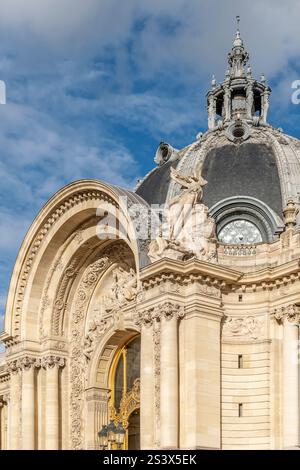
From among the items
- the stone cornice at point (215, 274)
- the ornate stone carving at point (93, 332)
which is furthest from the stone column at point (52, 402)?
the stone cornice at point (215, 274)

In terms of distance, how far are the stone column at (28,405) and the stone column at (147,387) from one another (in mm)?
7906

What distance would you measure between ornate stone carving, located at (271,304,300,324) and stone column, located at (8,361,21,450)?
11773mm

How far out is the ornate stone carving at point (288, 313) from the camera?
2478 cm

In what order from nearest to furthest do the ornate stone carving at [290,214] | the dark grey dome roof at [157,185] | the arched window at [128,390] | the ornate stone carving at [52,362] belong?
the ornate stone carving at [290,214] → the arched window at [128,390] → the dark grey dome roof at [157,185] → the ornate stone carving at [52,362]

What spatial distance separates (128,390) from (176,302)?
20.8ft

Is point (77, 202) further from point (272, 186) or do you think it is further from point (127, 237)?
point (272, 186)

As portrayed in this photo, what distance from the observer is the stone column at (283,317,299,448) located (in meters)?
23.9

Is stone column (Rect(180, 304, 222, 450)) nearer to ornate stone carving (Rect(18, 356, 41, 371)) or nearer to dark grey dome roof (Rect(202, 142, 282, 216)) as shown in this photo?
dark grey dome roof (Rect(202, 142, 282, 216))

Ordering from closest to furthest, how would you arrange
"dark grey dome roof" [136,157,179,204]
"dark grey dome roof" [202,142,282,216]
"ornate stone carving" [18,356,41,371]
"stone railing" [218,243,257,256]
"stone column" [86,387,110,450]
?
"stone railing" [218,243,257,256]
"dark grey dome roof" [202,142,282,216]
"dark grey dome roof" [136,157,179,204]
"stone column" [86,387,110,450]
"ornate stone carving" [18,356,41,371]

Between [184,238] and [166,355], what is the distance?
3.71 meters

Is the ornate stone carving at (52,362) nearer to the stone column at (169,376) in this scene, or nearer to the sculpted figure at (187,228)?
the sculpted figure at (187,228)

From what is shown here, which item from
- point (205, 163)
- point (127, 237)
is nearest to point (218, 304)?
point (127, 237)

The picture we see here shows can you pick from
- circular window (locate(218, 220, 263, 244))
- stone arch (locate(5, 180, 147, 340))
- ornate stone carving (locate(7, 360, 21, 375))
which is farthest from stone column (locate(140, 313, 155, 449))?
ornate stone carving (locate(7, 360, 21, 375))

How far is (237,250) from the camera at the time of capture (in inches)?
1056
